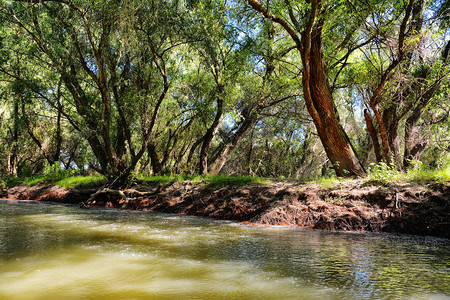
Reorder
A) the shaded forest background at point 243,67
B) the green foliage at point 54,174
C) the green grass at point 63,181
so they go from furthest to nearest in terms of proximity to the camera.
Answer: the green foliage at point 54,174, the green grass at point 63,181, the shaded forest background at point 243,67

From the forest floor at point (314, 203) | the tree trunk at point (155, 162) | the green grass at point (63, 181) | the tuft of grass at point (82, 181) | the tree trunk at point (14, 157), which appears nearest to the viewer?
the forest floor at point (314, 203)

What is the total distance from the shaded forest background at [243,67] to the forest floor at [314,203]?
40.4 inches

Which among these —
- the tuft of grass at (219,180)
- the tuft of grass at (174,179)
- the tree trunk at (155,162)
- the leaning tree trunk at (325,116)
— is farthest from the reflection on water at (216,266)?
the tree trunk at (155,162)

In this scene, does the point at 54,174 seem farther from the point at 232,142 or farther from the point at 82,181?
the point at 232,142

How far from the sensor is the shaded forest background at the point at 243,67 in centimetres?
813

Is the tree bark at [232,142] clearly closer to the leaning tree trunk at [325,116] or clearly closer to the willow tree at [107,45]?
the willow tree at [107,45]

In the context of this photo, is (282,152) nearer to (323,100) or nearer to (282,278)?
(323,100)

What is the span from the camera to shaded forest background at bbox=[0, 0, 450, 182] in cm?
813

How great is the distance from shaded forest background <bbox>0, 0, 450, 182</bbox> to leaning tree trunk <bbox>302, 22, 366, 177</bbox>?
0.09ft

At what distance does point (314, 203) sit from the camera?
694 cm

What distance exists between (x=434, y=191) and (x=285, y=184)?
3.59m

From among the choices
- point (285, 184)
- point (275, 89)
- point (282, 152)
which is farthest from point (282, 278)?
point (282, 152)

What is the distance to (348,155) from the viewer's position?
8.20 meters

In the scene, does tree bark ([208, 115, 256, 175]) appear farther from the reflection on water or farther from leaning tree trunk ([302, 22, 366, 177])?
the reflection on water
